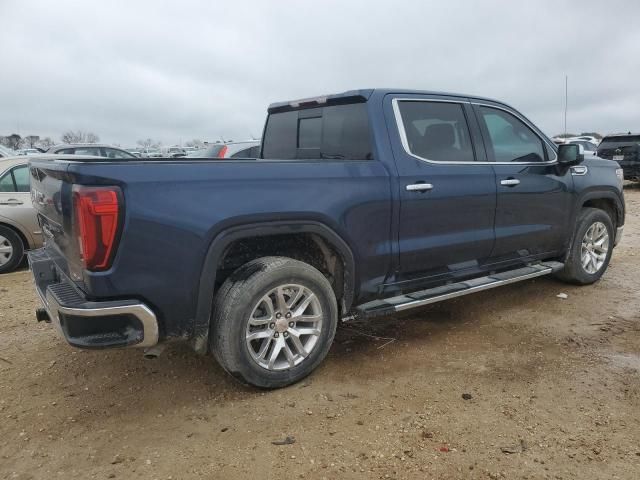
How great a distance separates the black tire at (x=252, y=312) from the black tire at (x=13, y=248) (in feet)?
16.1

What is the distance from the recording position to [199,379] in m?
3.52

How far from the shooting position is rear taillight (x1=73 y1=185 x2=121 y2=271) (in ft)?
8.55

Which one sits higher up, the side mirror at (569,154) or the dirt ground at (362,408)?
the side mirror at (569,154)

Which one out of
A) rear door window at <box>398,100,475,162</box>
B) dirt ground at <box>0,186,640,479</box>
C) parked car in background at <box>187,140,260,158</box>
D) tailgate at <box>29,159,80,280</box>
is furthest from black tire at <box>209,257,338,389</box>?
parked car in background at <box>187,140,260,158</box>

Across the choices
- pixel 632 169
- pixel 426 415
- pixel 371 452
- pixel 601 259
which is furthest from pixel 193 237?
pixel 632 169

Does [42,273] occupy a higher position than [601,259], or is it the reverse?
[42,273]

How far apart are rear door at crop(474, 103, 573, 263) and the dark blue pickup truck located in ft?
0.05

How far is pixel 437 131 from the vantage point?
13.3ft

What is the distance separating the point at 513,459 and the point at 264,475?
47.5 inches

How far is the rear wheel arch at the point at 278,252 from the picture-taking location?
296cm

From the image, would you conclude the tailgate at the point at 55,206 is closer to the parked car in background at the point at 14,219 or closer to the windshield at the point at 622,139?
the parked car in background at the point at 14,219

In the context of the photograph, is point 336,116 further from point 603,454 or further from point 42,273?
point 603,454

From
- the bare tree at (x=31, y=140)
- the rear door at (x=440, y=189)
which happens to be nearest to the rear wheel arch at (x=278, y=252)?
the rear door at (x=440, y=189)

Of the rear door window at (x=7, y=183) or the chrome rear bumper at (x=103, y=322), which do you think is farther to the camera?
the rear door window at (x=7, y=183)
